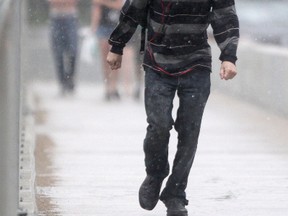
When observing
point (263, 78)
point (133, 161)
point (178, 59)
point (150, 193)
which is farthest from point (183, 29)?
point (263, 78)

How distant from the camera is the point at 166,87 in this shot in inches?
296

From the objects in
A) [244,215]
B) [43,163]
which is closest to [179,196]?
[244,215]

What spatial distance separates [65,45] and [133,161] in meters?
9.40

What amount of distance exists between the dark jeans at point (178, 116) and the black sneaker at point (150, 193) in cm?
7

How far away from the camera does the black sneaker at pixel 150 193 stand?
25.3 ft

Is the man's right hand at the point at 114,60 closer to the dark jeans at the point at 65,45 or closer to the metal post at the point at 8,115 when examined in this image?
the metal post at the point at 8,115

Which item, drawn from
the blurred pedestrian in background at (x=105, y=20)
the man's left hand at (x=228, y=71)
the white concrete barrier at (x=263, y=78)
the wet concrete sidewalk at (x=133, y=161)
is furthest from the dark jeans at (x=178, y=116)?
the blurred pedestrian in background at (x=105, y=20)

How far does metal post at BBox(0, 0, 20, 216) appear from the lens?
523 cm

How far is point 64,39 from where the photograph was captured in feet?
66.2

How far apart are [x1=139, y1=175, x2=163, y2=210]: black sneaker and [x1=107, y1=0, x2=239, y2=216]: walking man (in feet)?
0.36

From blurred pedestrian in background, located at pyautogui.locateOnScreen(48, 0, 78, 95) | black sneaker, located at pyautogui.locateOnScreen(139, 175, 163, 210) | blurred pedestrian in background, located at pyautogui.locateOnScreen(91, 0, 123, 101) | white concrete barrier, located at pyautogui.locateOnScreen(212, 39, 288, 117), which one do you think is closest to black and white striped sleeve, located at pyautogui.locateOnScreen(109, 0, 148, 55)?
black sneaker, located at pyautogui.locateOnScreen(139, 175, 163, 210)

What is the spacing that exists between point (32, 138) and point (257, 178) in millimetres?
3020

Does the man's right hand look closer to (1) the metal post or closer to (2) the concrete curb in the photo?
(2) the concrete curb

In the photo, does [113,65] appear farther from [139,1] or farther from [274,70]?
[274,70]
